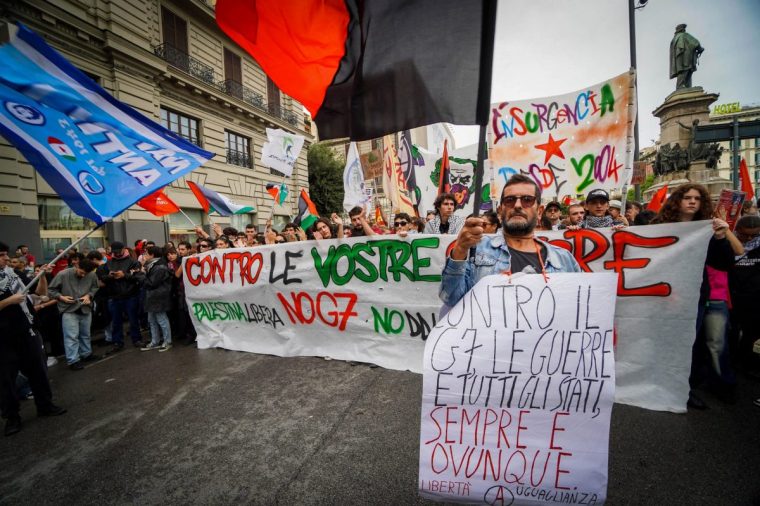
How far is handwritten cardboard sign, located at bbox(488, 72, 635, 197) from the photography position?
3824mm

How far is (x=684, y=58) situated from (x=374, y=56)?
18581 millimetres

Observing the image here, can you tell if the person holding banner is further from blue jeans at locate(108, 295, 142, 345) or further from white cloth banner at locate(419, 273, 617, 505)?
blue jeans at locate(108, 295, 142, 345)

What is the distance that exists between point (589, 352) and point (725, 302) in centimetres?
272

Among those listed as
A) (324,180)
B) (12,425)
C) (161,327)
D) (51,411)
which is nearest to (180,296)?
(161,327)

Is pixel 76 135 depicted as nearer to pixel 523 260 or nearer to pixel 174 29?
pixel 523 260

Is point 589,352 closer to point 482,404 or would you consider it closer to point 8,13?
point 482,404

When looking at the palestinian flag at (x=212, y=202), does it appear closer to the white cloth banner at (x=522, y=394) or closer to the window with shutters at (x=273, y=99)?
the white cloth banner at (x=522, y=394)

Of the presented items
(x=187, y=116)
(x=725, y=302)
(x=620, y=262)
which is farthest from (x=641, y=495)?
(x=187, y=116)

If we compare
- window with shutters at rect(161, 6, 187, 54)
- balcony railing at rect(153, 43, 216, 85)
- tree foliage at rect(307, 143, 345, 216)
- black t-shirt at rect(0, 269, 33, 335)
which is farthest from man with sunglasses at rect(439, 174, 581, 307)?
tree foliage at rect(307, 143, 345, 216)

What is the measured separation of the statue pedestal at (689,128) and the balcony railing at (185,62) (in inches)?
812

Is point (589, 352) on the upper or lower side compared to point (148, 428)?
upper

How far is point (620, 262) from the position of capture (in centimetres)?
306

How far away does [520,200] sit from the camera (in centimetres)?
181

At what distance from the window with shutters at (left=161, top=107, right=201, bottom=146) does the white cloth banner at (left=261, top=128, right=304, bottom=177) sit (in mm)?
8980
